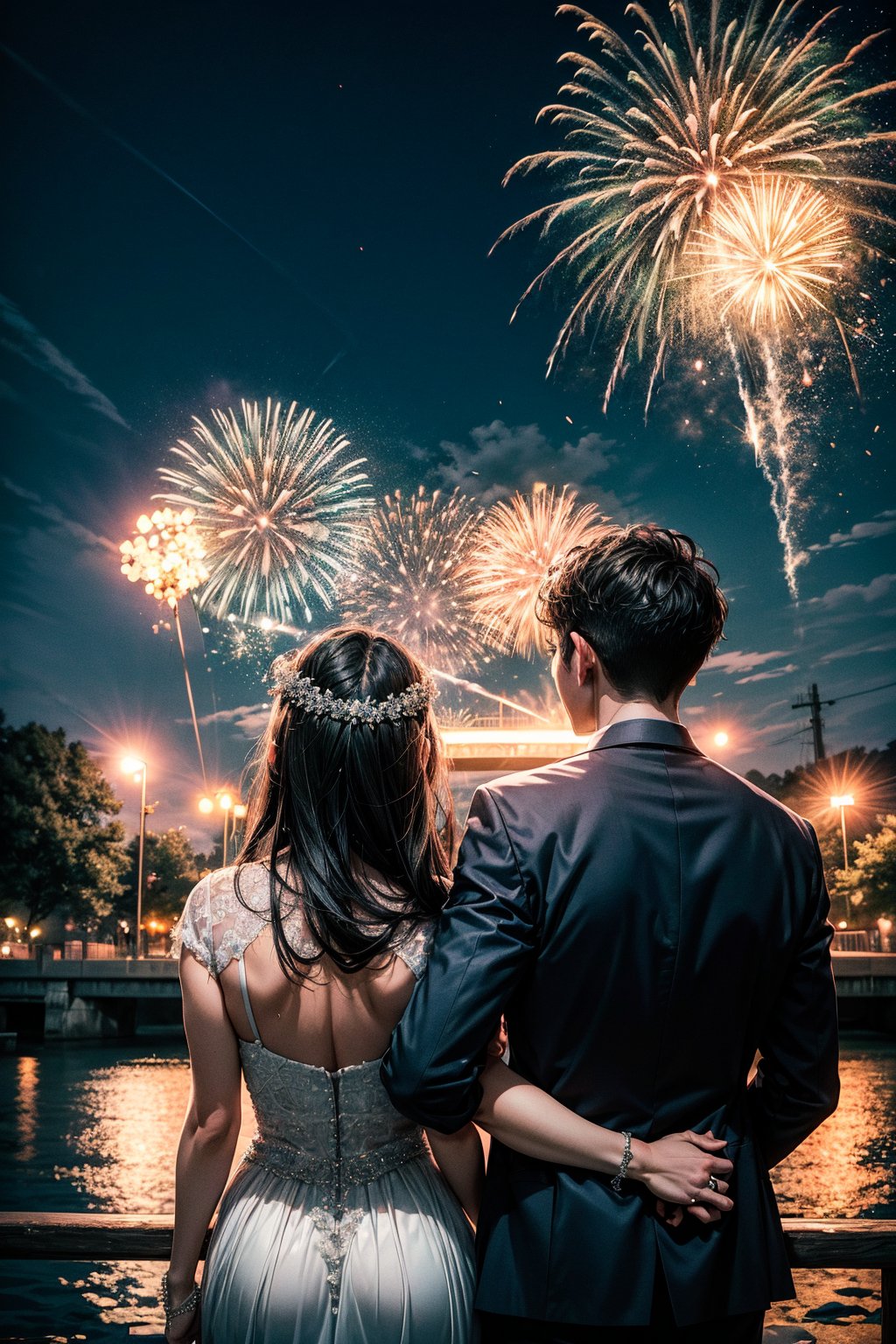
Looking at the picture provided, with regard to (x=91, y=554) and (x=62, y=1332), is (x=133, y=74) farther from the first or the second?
(x=62, y=1332)

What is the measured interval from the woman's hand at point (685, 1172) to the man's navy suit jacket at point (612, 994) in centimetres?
3

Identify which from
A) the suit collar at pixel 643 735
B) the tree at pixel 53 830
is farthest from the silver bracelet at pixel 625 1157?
the tree at pixel 53 830

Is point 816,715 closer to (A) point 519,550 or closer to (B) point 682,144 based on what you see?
(A) point 519,550

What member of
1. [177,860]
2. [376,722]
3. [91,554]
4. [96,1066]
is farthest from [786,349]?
[376,722]

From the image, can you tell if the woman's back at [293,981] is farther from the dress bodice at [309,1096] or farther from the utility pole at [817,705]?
A: the utility pole at [817,705]

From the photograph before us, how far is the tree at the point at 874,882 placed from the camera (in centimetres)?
2948

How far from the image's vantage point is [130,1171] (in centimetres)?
1195

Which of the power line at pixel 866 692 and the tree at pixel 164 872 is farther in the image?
the tree at pixel 164 872

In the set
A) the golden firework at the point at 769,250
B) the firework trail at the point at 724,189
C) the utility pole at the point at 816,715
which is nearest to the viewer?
the firework trail at the point at 724,189

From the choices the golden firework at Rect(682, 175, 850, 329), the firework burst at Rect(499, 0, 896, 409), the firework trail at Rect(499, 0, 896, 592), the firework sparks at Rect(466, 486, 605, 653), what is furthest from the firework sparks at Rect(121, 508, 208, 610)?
the golden firework at Rect(682, 175, 850, 329)

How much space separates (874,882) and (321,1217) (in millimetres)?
Result: 31252

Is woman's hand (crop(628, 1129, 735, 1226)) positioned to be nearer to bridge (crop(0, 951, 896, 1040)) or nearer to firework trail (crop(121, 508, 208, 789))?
firework trail (crop(121, 508, 208, 789))

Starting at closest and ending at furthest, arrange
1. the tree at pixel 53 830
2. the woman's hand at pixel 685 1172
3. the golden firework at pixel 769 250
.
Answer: the woman's hand at pixel 685 1172
the golden firework at pixel 769 250
the tree at pixel 53 830

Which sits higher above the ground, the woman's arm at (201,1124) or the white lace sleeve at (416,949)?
the white lace sleeve at (416,949)
